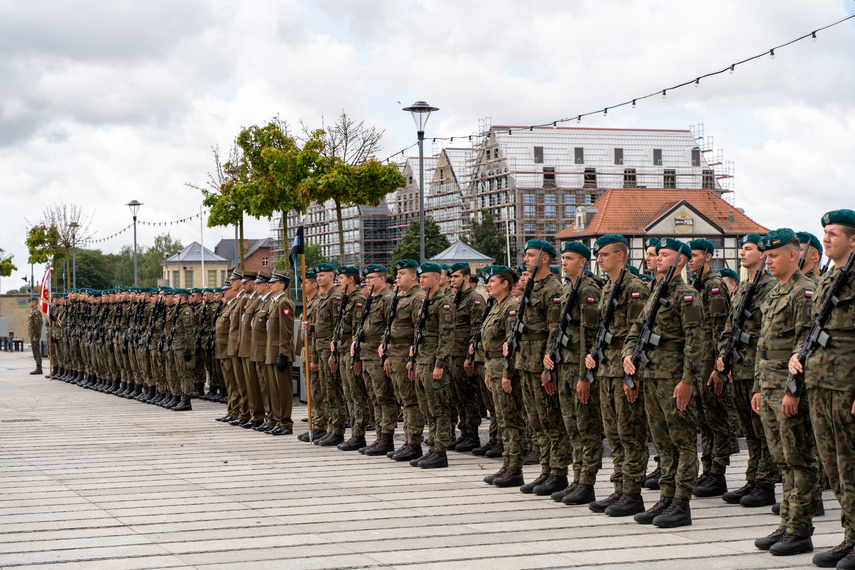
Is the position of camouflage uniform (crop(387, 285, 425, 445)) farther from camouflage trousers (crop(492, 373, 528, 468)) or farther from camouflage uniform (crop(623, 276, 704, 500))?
camouflage uniform (crop(623, 276, 704, 500))

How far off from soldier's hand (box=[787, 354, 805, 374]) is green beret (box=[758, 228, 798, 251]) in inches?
34.0

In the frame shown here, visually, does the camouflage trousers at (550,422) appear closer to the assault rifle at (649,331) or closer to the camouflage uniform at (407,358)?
the assault rifle at (649,331)

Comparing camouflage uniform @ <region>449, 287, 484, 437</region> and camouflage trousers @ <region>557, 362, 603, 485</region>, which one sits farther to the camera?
camouflage uniform @ <region>449, 287, 484, 437</region>

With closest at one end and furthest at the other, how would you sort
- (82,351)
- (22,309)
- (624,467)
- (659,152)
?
(624,467) < (82,351) < (22,309) < (659,152)

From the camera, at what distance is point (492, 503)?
7.91 meters

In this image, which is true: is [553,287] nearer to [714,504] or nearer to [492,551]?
[714,504]

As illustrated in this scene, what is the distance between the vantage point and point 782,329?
6363mm

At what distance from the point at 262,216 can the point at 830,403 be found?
22718 millimetres

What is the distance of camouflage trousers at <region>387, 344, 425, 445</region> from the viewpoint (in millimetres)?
10469

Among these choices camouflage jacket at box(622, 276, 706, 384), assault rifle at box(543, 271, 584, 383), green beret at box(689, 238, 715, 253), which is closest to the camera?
camouflage jacket at box(622, 276, 706, 384)

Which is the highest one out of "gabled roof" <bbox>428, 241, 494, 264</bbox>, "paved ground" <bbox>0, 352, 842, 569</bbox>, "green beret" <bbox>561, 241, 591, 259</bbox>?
"gabled roof" <bbox>428, 241, 494, 264</bbox>

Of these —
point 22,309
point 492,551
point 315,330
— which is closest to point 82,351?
point 315,330

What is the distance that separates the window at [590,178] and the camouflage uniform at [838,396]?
90.1 m

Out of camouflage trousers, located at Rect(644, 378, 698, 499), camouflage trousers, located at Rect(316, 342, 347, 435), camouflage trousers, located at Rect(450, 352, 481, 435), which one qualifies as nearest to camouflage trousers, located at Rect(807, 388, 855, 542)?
camouflage trousers, located at Rect(644, 378, 698, 499)
